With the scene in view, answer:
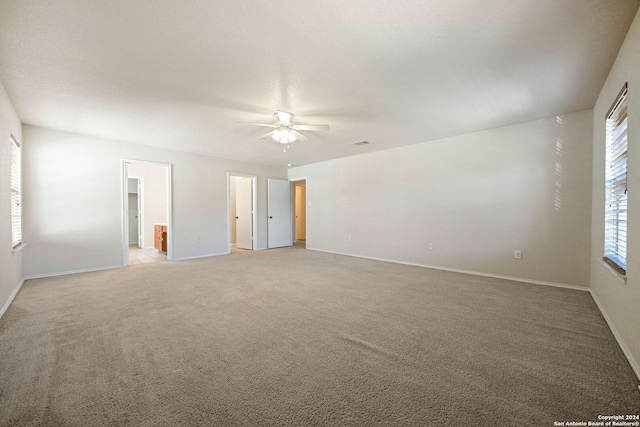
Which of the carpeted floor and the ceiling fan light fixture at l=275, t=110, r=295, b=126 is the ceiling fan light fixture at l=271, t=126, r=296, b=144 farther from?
the carpeted floor

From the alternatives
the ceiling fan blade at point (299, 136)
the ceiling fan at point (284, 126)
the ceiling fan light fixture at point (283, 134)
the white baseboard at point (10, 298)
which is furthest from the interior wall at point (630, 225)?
the white baseboard at point (10, 298)

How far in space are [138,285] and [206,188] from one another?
117 inches

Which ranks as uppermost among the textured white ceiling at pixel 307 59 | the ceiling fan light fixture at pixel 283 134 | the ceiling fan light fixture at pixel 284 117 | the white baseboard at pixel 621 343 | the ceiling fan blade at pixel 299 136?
the textured white ceiling at pixel 307 59

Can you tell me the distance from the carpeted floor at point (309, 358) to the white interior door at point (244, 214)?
4.05 meters

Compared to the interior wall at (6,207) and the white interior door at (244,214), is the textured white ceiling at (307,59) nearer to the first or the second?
the interior wall at (6,207)

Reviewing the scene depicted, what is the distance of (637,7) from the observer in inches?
68.5

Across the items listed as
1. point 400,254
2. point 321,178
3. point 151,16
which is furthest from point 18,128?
point 400,254

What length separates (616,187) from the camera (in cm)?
257

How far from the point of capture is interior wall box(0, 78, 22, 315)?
110 inches

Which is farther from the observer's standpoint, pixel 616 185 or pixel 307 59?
pixel 616 185

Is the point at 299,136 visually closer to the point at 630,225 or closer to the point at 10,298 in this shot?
the point at 630,225

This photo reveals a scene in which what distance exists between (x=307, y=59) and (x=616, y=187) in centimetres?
324

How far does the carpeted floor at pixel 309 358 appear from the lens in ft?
4.62

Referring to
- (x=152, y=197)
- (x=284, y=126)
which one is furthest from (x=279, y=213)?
(x=284, y=126)
